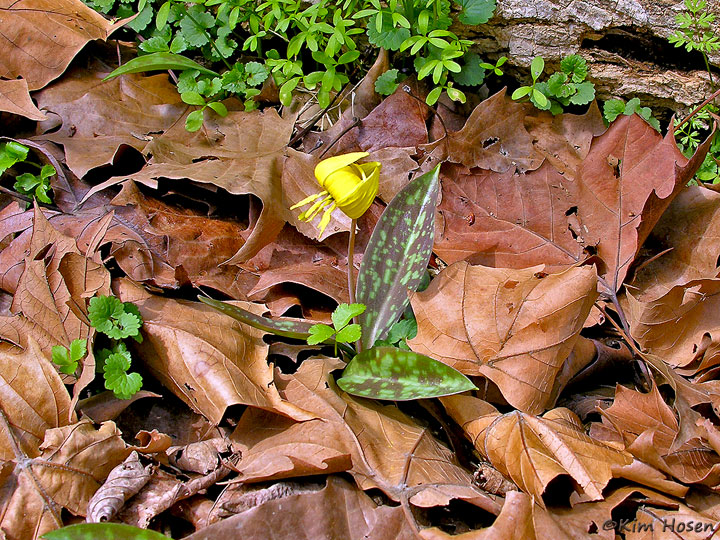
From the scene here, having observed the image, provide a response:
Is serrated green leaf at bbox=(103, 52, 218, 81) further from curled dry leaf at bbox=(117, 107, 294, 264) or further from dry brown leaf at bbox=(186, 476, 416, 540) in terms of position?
dry brown leaf at bbox=(186, 476, 416, 540)

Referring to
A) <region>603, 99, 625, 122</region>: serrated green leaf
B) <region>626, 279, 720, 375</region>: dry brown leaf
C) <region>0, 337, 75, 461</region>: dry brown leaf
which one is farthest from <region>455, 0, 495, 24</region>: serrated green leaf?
<region>0, 337, 75, 461</region>: dry brown leaf

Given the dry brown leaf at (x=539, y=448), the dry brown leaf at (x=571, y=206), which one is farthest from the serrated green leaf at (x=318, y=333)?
the dry brown leaf at (x=571, y=206)

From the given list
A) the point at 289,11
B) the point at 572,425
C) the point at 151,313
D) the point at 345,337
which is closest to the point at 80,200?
the point at 151,313

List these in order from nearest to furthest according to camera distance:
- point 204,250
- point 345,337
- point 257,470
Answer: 1. point 257,470
2. point 345,337
3. point 204,250

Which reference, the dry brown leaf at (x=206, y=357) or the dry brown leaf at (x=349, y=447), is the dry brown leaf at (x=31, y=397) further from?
the dry brown leaf at (x=349, y=447)

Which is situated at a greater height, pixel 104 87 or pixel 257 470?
pixel 104 87

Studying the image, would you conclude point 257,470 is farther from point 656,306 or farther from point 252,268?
point 656,306

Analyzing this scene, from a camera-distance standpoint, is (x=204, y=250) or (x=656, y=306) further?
(x=204, y=250)

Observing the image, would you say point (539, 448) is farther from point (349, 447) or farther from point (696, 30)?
point (696, 30)

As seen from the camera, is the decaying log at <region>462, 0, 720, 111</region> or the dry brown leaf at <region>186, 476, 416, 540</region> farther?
the decaying log at <region>462, 0, 720, 111</region>
